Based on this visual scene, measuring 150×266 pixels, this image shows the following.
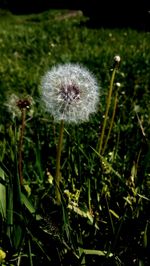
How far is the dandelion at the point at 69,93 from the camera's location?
2074 mm

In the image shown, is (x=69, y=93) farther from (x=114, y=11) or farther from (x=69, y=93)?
(x=114, y=11)

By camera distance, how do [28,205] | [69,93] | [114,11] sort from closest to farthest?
[28,205] < [69,93] < [114,11]

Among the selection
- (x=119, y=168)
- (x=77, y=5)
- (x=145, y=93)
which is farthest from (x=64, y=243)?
(x=77, y=5)

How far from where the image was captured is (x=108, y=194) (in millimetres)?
2213

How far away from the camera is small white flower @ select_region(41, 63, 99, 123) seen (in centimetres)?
207

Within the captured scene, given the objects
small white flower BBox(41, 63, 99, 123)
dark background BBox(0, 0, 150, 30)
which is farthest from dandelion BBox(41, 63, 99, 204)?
dark background BBox(0, 0, 150, 30)

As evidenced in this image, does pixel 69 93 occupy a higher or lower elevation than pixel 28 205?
higher

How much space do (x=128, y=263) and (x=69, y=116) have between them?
0.72 m

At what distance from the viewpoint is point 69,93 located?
207 cm

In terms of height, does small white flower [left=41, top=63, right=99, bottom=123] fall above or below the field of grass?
above

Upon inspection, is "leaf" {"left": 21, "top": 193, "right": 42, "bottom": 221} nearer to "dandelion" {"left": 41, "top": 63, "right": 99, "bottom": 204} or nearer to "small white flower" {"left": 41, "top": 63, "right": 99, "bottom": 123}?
"dandelion" {"left": 41, "top": 63, "right": 99, "bottom": 204}

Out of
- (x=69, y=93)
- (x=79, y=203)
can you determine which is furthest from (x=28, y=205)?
(x=69, y=93)

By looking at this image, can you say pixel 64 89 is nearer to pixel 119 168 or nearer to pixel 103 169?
pixel 103 169

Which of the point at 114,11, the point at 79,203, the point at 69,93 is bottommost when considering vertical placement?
the point at 79,203
